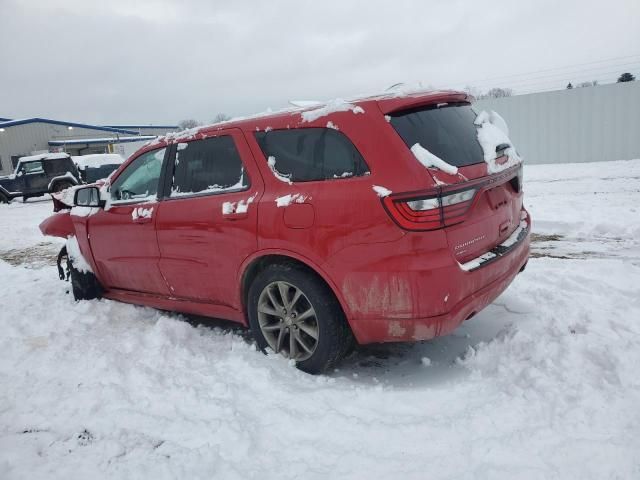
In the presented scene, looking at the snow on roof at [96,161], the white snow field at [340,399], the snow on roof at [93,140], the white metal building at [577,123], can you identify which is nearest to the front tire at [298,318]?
the white snow field at [340,399]

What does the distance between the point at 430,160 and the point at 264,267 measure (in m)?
1.38

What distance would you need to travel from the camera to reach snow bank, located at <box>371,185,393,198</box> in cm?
262

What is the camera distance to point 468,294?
275 cm

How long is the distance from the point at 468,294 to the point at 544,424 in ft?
2.54

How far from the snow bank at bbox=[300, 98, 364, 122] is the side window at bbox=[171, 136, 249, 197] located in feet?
2.07

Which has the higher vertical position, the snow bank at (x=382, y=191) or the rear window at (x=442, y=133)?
the rear window at (x=442, y=133)

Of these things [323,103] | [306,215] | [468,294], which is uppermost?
[323,103]

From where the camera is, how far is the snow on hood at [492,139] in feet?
9.95

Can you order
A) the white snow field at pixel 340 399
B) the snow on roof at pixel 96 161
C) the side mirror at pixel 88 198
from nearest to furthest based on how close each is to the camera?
the white snow field at pixel 340 399
the side mirror at pixel 88 198
the snow on roof at pixel 96 161

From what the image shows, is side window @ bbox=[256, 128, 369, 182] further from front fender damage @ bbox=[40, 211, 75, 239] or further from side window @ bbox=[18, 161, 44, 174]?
side window @ bbox=[18, 161, 44, 174]

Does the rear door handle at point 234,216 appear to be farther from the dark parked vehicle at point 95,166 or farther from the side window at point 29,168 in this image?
the dark parked vehicle at point 95,166

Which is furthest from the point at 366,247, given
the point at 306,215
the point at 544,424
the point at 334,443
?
the point at 544,424

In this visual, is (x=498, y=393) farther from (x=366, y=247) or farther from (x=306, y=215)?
(x=306, y=215)

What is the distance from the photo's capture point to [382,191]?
2635 millimetres
